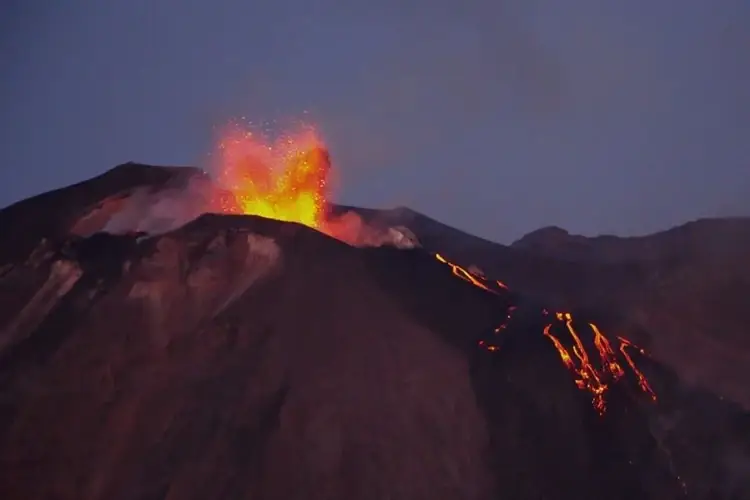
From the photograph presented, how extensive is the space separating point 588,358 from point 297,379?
9794mm

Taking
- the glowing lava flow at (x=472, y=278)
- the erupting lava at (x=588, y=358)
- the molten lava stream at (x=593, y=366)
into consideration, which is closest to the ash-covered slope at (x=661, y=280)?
the glowing lava flow at (x=472, y=278)

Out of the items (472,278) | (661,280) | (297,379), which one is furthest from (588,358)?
(661,280)

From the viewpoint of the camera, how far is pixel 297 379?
2669 centimetres

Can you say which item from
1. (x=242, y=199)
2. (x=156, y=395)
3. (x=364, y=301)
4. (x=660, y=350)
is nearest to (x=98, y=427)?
(x=156, y=395)

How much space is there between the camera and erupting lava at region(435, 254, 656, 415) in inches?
1142

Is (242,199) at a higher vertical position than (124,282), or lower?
higher

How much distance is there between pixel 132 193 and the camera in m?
34.2

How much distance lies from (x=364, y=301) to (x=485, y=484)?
801cm

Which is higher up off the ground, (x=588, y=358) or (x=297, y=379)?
(x=588, y=358)

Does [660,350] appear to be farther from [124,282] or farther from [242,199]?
[124,282]

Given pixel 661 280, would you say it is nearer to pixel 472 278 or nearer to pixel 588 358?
pixel 472 278

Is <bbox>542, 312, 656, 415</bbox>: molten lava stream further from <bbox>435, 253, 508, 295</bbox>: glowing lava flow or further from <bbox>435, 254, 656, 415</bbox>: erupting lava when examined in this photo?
<bbox>435, 253, 508, 295</bbox>: glowing lava flow

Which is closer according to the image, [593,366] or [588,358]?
[593,366]

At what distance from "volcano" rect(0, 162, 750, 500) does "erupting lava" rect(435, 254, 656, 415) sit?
0.08 m
